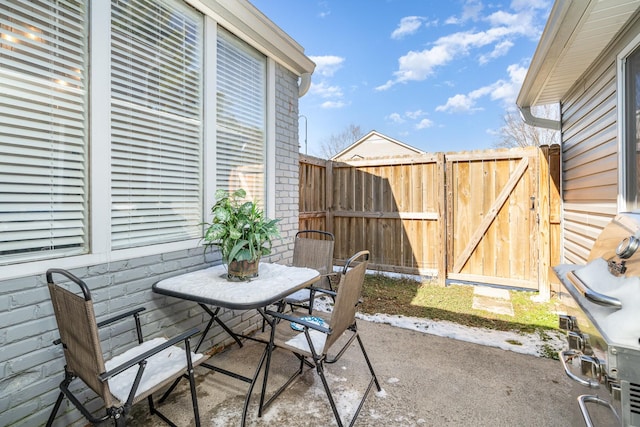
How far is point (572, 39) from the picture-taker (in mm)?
2332

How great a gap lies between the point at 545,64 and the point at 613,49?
46 cm

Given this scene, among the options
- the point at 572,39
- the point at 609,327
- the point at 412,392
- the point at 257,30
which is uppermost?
the point at 257,30

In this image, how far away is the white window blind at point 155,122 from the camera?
197 cm

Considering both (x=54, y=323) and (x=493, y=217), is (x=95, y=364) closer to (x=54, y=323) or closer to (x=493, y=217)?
(x=54, y=323)

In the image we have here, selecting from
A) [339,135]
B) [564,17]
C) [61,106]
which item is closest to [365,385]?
[61,106]

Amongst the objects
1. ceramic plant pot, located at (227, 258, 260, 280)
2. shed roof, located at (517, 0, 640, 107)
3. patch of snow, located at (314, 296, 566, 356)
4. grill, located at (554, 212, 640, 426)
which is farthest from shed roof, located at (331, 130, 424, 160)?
grill, located at (554, 212, 640, 426)

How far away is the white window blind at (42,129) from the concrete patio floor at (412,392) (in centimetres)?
123

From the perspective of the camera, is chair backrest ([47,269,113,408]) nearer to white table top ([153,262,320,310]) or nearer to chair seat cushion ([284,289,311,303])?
white table top ([153,262,320,310])

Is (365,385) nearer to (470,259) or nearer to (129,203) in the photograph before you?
(129,203)

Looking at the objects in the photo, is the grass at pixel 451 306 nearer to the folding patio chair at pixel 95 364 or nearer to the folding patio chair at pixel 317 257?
the folding patio chair at pixel 317 257

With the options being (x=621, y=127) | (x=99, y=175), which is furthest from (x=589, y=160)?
(x=99, y=175)

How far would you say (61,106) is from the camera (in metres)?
1.69

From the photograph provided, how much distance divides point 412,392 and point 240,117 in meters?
2.72

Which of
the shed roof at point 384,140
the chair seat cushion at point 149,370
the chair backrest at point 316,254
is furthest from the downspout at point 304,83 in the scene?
the shed roof at point 384,140
